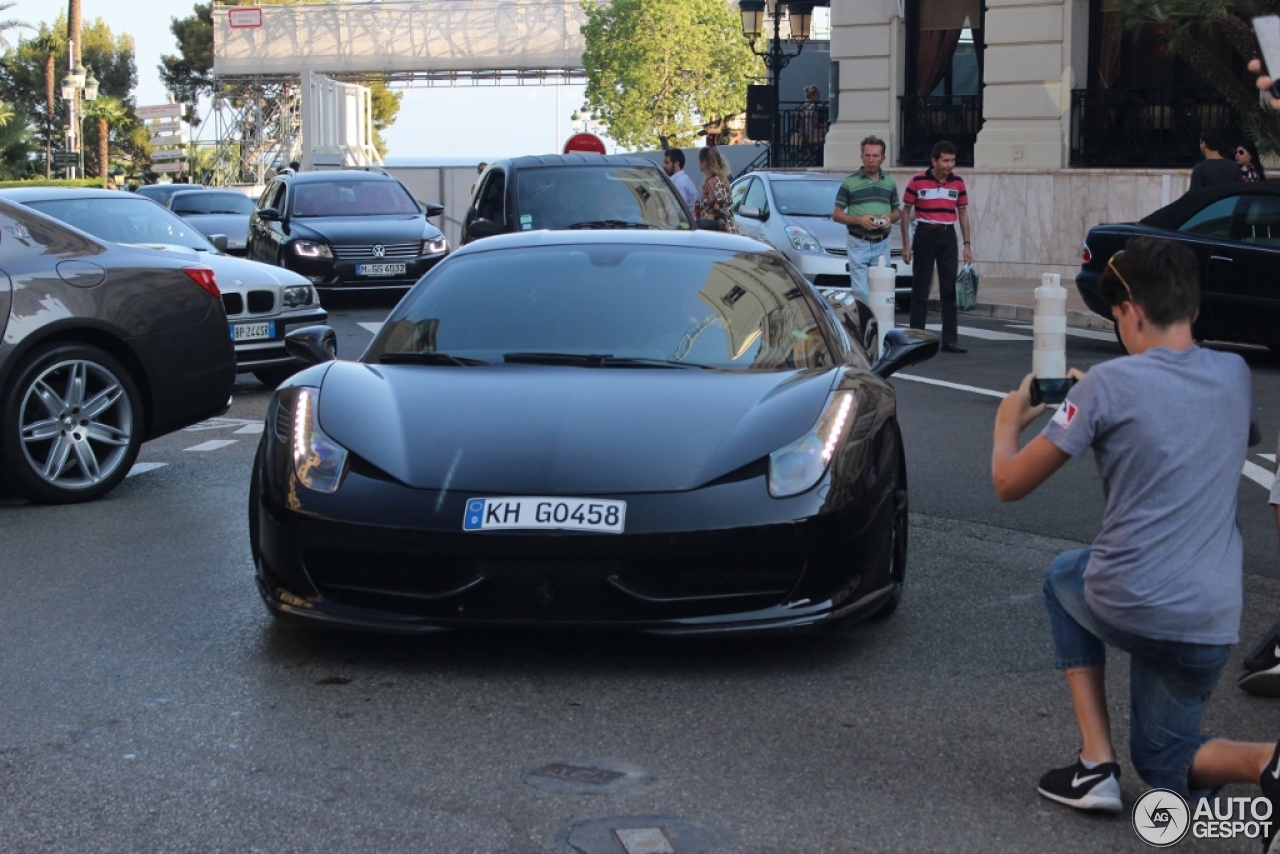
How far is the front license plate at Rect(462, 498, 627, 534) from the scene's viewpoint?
500 cm

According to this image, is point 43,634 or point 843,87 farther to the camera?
point 843,87

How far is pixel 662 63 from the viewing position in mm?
76562

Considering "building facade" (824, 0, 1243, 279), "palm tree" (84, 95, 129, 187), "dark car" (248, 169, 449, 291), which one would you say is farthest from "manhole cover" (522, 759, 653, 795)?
"palm tree" (84, 95, 129, 187)

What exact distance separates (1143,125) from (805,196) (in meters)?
6.52

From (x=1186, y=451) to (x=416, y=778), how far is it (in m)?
1.89

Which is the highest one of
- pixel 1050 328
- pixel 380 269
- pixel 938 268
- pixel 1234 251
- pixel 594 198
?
pixel 594 198

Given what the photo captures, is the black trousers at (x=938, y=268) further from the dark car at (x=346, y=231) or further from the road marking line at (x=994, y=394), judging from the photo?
the dark car at (x=346, y=231)

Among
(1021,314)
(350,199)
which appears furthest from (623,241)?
(350,199)

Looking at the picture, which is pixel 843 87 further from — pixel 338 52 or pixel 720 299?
pixel 338 52

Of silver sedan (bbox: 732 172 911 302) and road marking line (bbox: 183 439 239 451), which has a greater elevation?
silver sedan (bbox: 732 172 911 302)

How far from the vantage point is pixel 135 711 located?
4855 mm

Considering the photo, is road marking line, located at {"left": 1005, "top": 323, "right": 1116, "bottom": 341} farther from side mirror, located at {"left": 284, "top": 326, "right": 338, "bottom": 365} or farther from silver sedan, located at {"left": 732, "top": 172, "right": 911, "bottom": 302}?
side mirror, located at {"left": 284, "top": 326, "right": 338, "bottom": 365}

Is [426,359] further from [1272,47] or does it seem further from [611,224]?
[611,224]

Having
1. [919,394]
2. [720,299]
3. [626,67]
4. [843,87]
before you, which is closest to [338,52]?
[626,67]
